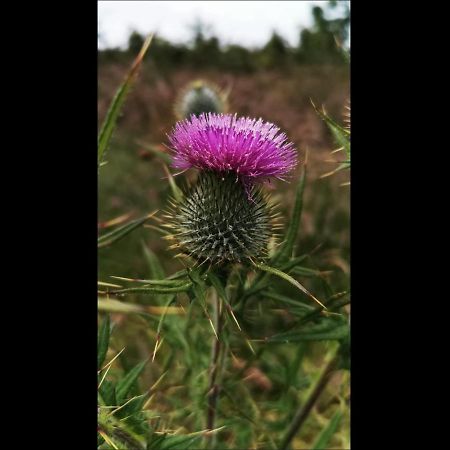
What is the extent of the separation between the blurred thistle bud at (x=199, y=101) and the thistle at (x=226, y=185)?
2.06m

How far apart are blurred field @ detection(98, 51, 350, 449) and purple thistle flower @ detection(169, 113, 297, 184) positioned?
0.28 feet

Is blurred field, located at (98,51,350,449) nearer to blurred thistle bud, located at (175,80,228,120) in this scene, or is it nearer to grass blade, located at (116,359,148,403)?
blurred thistle bud, located at (175,80,228,120)

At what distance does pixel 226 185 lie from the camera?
2.00m

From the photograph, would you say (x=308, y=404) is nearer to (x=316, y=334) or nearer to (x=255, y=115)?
(x=316, y=334)

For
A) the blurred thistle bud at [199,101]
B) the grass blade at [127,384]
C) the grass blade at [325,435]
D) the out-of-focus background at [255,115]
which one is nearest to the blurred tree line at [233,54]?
the out-of-focus background at [255,115]

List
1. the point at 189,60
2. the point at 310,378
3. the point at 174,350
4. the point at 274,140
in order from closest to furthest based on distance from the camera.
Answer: the point at 274,140 → the point at 174,350 → the point at 310,378 → the point at 189,60

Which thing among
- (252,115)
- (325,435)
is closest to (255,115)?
(252,115)

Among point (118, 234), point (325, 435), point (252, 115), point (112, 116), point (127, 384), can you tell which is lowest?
point (325, 435)

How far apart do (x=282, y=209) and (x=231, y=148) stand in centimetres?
242

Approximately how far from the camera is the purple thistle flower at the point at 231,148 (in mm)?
1812
